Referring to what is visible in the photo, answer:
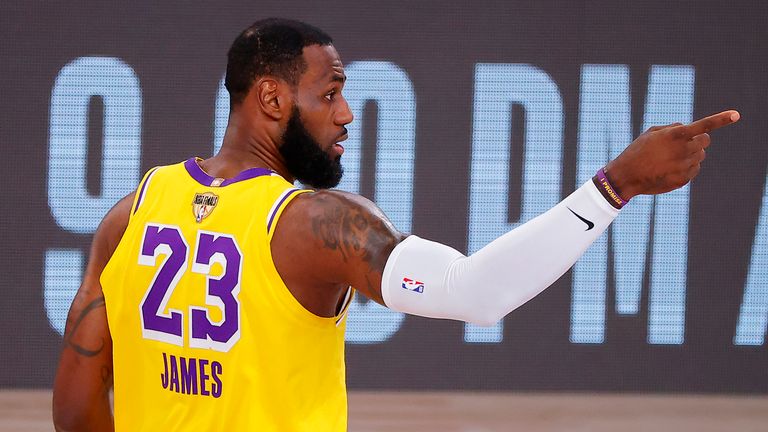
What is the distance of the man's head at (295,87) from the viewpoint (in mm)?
1744

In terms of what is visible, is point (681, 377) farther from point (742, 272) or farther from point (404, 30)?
point (404, 30)

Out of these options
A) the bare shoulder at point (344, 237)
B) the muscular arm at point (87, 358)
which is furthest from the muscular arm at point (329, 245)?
the muscular arm at point (87, 358)

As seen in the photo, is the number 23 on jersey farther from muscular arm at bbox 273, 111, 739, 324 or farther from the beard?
the beard

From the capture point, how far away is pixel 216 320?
64.6 inches

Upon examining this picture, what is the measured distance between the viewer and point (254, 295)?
62.9 inches

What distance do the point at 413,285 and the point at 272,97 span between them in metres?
0.44

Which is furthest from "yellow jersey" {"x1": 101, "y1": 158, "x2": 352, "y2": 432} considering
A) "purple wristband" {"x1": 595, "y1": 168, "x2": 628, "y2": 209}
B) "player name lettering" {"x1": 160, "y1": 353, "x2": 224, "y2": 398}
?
"purple wristband" {"x1": 595, "y1": 168, "x2": 628, "y2": 209}

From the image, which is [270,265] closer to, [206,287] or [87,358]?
[206,287]

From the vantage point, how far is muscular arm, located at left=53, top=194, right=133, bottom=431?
1854 millimetres

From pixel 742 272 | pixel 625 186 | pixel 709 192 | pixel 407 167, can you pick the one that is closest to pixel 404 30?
pixel 407 167

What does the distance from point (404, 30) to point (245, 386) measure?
408cm

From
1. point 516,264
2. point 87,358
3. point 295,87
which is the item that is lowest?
point 87,358

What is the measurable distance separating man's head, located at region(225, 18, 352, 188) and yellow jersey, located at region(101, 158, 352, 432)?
108 millimetres

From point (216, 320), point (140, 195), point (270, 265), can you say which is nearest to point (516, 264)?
point (270, 265)
